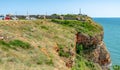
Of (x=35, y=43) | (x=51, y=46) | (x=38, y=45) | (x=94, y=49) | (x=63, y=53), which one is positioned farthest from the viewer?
(x=94, y=49)

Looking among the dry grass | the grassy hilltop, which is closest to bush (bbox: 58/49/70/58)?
the grassy hilltop

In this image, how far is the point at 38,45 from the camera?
3831cm

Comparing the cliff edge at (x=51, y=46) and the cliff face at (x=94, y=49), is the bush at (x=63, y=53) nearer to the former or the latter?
the cliff edge at (x=51, y=46)

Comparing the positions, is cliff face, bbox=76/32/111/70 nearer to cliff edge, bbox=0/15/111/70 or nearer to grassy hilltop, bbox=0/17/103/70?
cliff edge, bbox=0/15/111/70

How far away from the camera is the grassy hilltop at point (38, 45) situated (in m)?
32.2

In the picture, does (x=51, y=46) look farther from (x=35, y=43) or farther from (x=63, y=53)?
(x=63, y=53)

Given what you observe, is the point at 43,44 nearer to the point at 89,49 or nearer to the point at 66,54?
the point at 66,54

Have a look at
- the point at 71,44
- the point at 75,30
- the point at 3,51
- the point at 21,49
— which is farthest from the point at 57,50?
the point at 75,30

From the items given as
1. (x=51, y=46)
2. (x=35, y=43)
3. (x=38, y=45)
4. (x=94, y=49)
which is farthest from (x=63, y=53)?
(x=94, y=49)

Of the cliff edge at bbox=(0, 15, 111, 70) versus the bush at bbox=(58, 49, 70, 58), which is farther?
the bush at bbox=(58, 49, 70, 58)

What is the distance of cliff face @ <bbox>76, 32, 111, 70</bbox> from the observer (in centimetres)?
5594

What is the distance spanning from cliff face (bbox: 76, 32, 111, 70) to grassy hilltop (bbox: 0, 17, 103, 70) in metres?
1.12

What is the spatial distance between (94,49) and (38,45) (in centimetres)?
2163

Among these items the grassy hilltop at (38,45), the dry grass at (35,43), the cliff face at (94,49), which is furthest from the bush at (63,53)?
the cliff face at (94,49)
